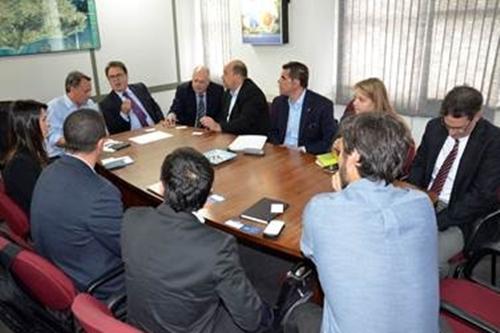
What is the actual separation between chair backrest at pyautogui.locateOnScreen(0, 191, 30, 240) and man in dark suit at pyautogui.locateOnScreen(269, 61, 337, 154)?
1989 mm

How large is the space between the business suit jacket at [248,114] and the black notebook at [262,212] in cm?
167

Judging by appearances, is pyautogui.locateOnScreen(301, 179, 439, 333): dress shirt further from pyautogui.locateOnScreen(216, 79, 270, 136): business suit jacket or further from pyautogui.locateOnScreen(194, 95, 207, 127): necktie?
pyautogui.locateOnScreen(194, 95, 207, 127): necktie

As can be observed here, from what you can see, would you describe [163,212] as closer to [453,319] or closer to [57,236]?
[57,236]

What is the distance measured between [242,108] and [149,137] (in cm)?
89

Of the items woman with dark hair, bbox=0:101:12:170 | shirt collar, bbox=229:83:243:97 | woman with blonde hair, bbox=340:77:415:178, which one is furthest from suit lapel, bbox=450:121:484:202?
woman with dark hair, bbox=0:101:12:170

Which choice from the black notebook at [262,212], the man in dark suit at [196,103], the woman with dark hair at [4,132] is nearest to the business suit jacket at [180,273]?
the black notebook at [262,212]

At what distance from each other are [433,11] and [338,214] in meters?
3.09

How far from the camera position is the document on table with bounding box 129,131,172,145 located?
337 centimetres

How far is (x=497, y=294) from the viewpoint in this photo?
1.67 meters

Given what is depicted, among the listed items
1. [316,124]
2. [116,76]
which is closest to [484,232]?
[316,124]

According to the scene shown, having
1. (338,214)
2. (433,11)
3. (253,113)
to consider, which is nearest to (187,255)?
(338,214)

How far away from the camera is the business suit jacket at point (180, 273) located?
1.25 m

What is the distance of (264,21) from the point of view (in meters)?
4.53

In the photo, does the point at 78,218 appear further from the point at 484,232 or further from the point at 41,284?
the point at 484,232
